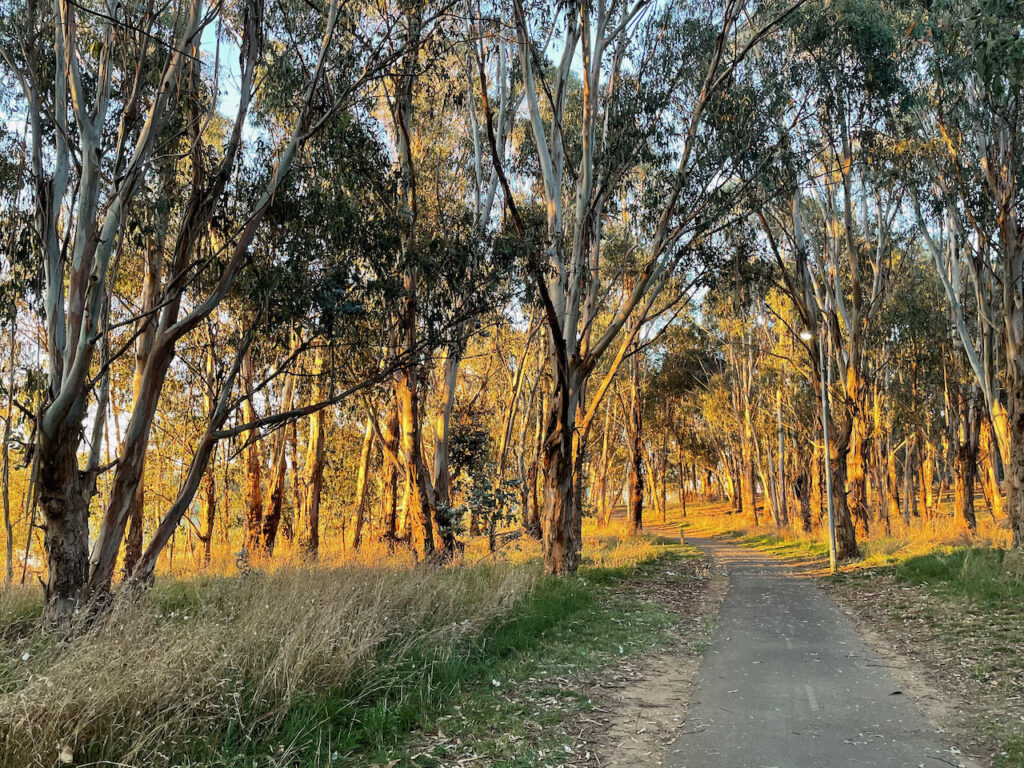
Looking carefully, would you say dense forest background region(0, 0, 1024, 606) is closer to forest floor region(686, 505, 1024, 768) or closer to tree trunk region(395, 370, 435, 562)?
tree trunk region(395, 370, 435, 562)

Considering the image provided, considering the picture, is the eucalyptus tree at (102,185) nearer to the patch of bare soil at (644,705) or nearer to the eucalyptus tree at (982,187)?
the patch of bare soil at (644,705)

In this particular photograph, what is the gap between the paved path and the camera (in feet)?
15.8

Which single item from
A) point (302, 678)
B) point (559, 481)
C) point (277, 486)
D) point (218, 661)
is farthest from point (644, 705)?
point (277, 486)

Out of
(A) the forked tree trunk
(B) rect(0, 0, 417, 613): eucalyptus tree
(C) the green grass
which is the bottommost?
(C) the green grass

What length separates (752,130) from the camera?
12.5 meters

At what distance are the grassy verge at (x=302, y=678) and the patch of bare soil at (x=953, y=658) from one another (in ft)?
9.22

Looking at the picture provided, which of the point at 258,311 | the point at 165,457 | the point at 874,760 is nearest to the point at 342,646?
the point at 874,760

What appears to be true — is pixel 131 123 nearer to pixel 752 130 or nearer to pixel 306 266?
pixel 306 266

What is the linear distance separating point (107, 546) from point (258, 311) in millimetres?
3782

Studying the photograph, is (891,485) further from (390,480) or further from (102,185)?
(102,185)

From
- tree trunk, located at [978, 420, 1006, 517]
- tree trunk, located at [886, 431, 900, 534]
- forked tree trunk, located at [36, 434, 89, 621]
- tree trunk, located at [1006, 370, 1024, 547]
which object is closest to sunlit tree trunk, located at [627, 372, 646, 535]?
tree trunk, located at [886, 431, 900, 534]

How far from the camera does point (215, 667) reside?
187 inches

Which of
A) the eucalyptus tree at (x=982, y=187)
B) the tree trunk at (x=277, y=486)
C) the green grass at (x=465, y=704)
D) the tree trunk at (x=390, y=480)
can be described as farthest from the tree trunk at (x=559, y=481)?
the eucalyptus tree at (x=982, y=187)

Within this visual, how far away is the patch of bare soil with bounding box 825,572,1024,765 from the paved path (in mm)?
202
